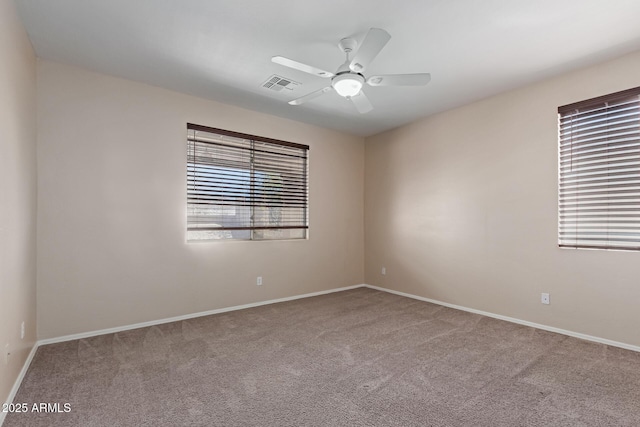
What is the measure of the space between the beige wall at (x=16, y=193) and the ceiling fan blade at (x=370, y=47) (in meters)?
2.22

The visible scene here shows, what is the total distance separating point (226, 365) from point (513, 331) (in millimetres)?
2835

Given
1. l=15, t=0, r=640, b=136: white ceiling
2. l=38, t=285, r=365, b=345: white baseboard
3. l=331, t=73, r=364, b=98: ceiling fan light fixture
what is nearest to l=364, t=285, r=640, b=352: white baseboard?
l=38, t=285, r=365, b=345: white baseboard

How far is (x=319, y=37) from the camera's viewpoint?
2.62 meters

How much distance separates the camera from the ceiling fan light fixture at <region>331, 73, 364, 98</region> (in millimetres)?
2547

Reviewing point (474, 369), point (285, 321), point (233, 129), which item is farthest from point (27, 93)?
point (474, 369)

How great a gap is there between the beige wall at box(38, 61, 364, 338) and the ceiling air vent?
86 cm

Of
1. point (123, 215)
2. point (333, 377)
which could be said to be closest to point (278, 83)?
point (123, 215)

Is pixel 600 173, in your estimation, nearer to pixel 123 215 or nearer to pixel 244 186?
pixel 244 186

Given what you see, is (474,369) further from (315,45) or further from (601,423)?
(315,45)

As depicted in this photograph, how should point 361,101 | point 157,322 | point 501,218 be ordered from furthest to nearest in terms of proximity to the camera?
point 501,218 < point 157,322 < point 361,101

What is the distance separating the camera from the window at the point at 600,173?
9.66 ft

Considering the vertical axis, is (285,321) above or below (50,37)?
below

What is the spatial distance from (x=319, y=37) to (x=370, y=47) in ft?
1.96

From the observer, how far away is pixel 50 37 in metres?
2.65
